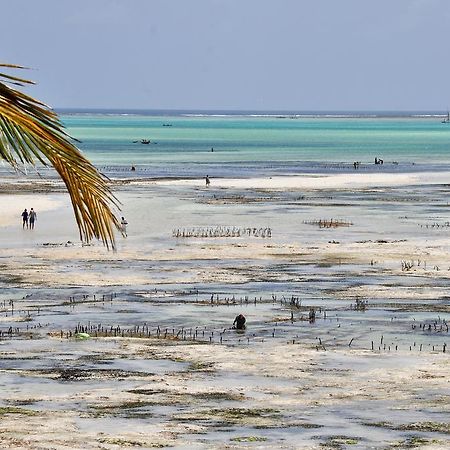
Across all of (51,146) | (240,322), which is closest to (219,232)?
(240,322)

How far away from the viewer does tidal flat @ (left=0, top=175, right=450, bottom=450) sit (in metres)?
19.1

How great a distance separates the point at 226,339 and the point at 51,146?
20171mm

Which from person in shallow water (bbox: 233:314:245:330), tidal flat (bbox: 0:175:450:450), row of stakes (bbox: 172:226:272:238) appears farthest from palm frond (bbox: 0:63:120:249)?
row of stakes (bbox: 172:226:272:238)

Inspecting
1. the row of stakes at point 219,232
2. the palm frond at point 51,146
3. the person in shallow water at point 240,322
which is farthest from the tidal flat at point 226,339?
the palm frond at point 51,146

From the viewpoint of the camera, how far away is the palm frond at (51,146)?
730cm

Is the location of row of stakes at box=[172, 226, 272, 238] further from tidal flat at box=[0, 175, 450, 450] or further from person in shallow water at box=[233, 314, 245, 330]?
person in shallow water at box=[233, 314, 245, 330]

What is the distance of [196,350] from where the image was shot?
25891 mm

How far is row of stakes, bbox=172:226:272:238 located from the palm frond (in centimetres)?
4409

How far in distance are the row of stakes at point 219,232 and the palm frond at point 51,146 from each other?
44.1m

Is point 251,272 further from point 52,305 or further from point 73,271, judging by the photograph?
point 52,305

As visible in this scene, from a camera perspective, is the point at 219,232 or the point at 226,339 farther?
the point at 219,232

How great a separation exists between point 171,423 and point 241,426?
1.19 metres

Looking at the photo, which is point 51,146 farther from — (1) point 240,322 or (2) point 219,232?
(2) point 219,232

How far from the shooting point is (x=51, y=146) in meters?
7.50
